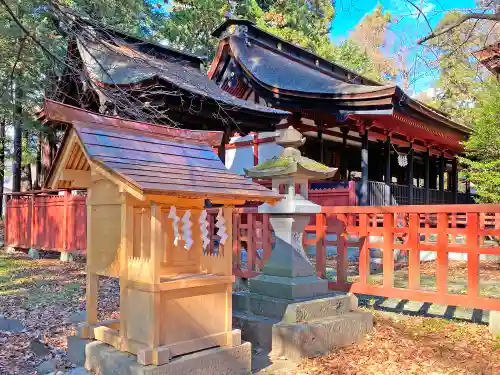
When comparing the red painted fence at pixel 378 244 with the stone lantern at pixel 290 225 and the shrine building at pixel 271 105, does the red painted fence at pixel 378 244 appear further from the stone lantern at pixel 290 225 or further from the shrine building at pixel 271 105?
the shrine building at pixel 271 105

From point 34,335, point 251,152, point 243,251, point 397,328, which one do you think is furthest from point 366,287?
point 251,152

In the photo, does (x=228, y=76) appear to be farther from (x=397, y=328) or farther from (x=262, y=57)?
(x=397, y=328)

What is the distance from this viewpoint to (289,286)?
5590 mm

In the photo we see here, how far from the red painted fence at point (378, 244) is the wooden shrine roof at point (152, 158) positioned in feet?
7.97

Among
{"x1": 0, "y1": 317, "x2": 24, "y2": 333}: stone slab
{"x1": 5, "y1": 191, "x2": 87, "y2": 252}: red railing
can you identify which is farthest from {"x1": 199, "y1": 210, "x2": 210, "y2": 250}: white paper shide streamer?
{"x1": 5, "y1": 191, "x2": 87, "y2": 252}: red railing

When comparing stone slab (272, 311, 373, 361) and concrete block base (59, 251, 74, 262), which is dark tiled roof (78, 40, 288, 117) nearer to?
concrete block base (59, 251, 74, 262)

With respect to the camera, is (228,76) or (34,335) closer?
(34,335)

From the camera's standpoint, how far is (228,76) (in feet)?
52.7

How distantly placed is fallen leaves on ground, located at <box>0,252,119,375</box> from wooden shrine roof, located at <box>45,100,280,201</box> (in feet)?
6.86

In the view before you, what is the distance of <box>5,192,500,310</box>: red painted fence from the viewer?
18.7ft

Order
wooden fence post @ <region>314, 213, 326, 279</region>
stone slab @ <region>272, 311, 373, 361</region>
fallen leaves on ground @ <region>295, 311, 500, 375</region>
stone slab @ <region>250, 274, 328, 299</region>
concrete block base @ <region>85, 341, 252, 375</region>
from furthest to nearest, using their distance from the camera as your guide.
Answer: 1. wooden fence post @ <region>314, 213, 326, 279</region>
2. stone slab @ <region>250, 274, 328, 299</region>
3. stone slab @ <region>272, 311, 373, 361</region>
4. fallen leaves on ground @ <region>295, 311, 500, 375</region>
5. concrete block base @ <region>85, 341, 252, 375</region>

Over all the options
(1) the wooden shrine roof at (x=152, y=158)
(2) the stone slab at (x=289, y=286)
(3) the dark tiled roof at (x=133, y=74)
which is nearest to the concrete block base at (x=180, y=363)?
(2) the stone slab at (x=289, y=286)

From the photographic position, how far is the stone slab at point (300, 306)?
17.7ft

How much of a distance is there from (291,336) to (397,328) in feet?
6.16
